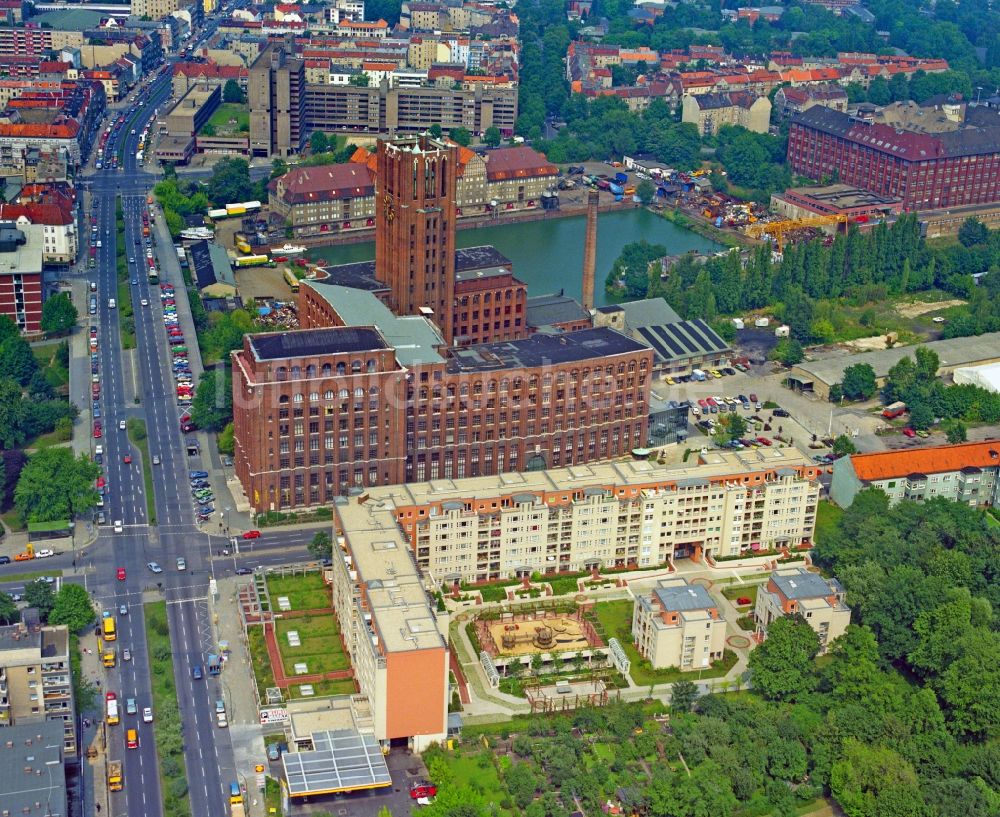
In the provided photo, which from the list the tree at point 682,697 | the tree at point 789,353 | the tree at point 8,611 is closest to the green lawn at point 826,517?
the tree at point 682,697

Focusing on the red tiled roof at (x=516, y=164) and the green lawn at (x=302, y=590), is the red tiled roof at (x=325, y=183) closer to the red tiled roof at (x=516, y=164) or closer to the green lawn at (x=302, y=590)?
the red tiled roof at (x=516, y=164)

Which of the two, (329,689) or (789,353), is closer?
(329,689)

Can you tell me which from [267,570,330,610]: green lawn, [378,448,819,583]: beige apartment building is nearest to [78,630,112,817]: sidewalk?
[267,570,330,610]: green lawn

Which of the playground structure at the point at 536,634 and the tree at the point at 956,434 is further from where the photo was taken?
the tree at the point at 956,434

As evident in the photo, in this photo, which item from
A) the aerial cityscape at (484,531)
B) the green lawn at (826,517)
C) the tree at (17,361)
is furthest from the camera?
the tree at (17,361)

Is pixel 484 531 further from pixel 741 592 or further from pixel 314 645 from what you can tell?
pixel 741 592

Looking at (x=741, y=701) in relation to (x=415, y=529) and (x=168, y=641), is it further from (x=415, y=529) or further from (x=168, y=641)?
(x=168, y=641)

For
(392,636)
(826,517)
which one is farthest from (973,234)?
(392,636)
